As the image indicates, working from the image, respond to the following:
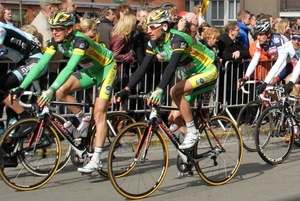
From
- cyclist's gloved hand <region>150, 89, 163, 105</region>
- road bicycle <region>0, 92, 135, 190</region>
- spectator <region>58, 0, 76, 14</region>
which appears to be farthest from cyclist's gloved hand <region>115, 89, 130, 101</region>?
spectator <region>58, 0, 76, 14</region>

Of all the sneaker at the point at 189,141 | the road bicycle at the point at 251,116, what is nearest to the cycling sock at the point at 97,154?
the sneaker at the point at 189,141

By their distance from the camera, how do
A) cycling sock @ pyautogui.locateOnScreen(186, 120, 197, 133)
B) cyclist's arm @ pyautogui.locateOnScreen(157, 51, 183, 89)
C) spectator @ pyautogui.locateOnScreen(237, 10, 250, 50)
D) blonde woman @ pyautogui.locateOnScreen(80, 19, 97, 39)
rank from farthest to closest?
spectator @ pyautogui.locateOnScreen(237, 10, 250, 50) < blonde woman @ pyautogui.locateOnScreen(80, 19, 97, 39) < cycling sock @ pyautogui.locateOnScreen(186, 120, 197, 133) < cyclist's arm @ pyautogui.locateOnScreen(157, 51, 183, 89)

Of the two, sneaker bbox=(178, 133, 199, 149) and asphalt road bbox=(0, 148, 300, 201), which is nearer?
asphalt road bbox=(0, 148, 300, 201)

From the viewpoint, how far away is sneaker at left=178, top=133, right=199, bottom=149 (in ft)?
26.1

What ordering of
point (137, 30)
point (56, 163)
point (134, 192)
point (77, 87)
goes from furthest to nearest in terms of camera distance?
point (137, 30)
point (77, 87)
point (56, 163)
point (134, 192)

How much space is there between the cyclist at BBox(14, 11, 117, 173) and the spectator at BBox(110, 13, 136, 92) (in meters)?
2.49

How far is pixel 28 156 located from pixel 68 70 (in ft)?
3.67

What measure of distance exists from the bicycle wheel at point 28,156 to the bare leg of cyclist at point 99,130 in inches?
16.1

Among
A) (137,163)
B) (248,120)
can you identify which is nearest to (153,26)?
(137,163)

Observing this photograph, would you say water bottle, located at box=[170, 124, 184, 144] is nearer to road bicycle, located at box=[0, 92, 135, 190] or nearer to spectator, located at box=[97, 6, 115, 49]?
road bicycle, located at box=[0, 92, 135, 190]

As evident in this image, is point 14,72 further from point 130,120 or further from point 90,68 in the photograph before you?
point 130,120

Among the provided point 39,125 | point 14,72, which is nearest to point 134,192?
point 39,125

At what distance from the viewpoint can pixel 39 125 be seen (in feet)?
25.7

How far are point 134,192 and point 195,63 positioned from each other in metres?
1.73
